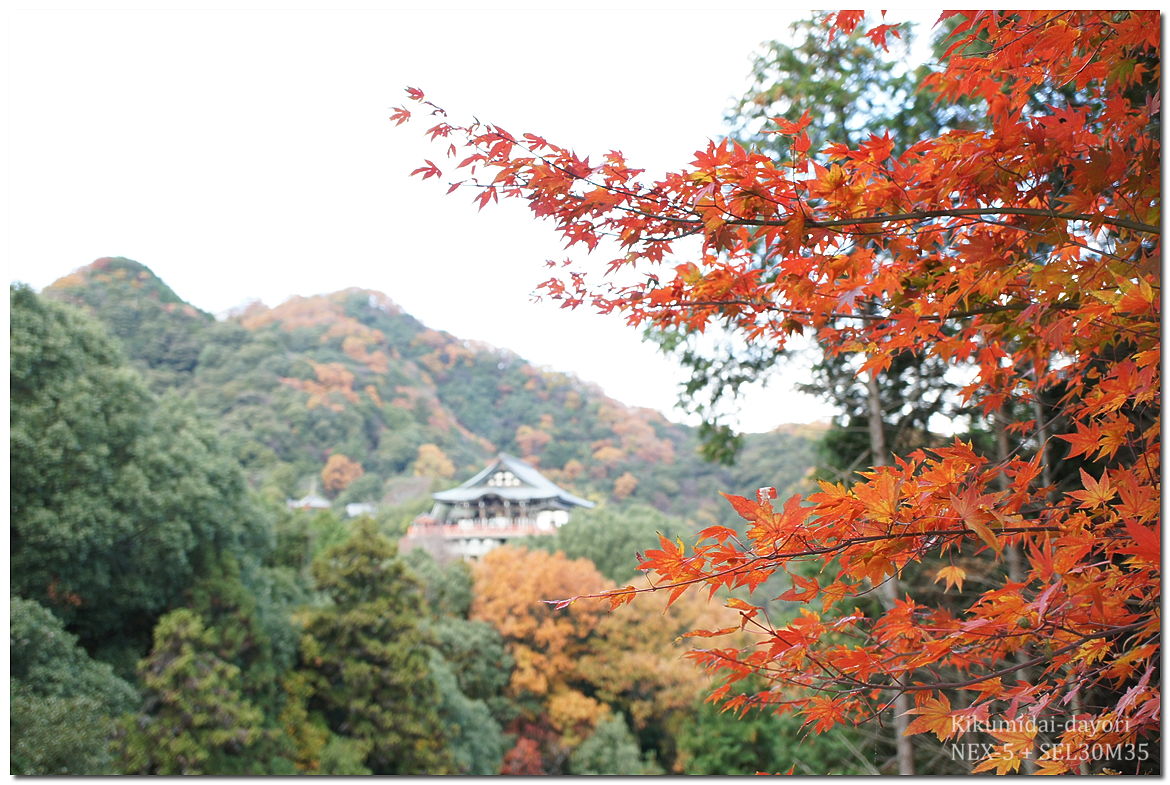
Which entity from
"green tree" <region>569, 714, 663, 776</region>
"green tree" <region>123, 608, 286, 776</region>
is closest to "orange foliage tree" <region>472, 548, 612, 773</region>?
"green tree" <region>569, 714, 663, 776</region>

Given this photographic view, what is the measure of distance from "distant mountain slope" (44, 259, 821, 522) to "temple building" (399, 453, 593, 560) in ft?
3.16

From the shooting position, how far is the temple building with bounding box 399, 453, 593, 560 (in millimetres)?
13445

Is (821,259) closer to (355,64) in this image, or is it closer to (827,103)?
(355,64)

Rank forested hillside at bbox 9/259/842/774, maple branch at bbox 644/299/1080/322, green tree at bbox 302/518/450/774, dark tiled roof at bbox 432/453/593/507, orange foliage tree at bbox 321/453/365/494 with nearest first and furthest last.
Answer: maple branch at bbox 644/299/1080/322 → forested hillside at bbox 9/259/842/774 → green tree at bbox 302/518/450/774 → dark tiled roof at bbox 432/453/593/507 → orange foliage tree at bbox 321/453/365/494

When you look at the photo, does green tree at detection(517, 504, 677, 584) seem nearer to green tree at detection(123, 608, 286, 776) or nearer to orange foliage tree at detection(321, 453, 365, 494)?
green tree at detection(123, 608, 286, 776)

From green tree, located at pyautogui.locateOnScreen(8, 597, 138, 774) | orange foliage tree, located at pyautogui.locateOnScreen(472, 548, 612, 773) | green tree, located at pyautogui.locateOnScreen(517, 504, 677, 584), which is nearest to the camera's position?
green tree, located at pyautogui.locateOnScreen(8, 597, 138, 774)

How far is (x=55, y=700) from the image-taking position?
3.68 metres

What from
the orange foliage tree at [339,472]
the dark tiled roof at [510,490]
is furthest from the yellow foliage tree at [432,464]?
the dark tiled roof at [510,490]

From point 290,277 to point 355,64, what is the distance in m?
14.0

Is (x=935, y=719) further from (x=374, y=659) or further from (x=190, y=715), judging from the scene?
(x=374, y=659)

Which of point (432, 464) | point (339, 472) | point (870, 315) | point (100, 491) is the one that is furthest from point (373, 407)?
point (870, 315)

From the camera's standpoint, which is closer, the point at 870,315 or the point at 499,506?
the point at 870,315

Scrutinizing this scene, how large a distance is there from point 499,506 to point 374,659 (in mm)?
7927

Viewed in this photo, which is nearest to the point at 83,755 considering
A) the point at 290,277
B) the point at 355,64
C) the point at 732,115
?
the point at 355,64
